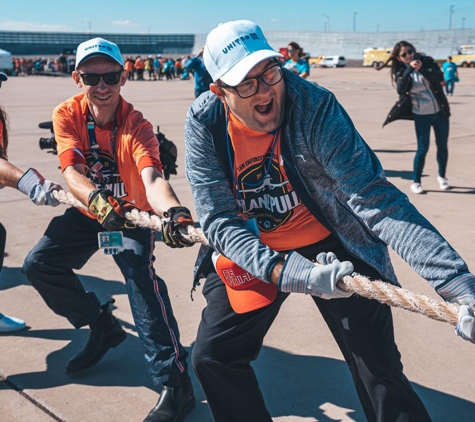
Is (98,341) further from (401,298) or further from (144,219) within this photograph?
(401,298)

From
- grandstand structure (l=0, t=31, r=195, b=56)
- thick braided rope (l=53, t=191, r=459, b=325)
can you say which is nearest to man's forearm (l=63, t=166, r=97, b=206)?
thick braided rope (l=53, t=191, r=459, b=325)

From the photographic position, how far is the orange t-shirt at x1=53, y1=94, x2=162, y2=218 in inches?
140

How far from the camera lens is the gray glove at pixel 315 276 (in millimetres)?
2201

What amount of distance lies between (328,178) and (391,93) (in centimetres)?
2163

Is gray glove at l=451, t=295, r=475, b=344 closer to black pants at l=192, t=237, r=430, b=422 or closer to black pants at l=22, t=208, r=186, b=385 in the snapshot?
black pants at l=192, t=237, r=430, b=422

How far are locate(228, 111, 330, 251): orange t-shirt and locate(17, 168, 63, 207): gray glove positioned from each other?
1445 mm

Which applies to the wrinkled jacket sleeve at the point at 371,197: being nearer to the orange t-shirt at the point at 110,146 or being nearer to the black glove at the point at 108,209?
the black glove at the point at 108,209

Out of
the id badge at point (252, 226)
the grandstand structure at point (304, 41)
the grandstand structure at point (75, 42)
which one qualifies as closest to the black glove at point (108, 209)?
the id badge at point (252, 226)

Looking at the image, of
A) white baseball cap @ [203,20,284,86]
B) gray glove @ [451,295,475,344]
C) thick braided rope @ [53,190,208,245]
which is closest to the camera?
gray glove @ [451,295,475,344]

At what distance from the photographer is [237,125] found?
8.36ft

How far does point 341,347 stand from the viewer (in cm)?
262

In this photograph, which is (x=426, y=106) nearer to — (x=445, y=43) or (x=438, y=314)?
(x=438, y=314)

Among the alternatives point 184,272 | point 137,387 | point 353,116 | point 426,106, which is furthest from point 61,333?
point 353,116

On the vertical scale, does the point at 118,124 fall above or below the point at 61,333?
above
